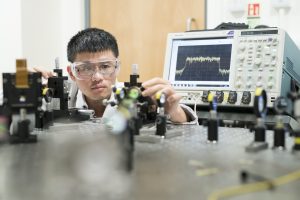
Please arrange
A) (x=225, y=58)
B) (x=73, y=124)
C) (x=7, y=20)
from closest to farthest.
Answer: (x=73, y=124) < (x=225, y=58) < (x=7, y=20)

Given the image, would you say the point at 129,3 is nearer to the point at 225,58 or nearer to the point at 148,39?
the point at 148,39

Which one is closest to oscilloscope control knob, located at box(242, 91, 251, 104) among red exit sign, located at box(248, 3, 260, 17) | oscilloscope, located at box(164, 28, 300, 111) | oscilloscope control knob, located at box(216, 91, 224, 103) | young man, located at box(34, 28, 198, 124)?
oscilloscope, located at box(164, 28, 300, 111)

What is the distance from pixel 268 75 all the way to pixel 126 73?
1.70 metres

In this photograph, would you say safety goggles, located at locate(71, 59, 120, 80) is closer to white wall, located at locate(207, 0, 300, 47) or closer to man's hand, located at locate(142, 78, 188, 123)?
man's hand, located at locate(142, 78, 188, 123)

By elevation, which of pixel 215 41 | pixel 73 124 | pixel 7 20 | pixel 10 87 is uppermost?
pixel 7 20

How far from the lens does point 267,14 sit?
264 centimetres

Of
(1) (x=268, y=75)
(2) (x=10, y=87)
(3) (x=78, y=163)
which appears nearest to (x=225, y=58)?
(1) (x=268, y=75)

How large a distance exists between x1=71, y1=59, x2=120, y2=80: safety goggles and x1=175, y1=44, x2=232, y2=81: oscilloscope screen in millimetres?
487

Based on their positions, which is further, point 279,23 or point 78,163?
point 279,23

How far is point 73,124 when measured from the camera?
1.42 metres

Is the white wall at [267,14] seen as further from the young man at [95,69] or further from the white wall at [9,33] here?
the white wall at [9,33]

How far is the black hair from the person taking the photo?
1.88 m

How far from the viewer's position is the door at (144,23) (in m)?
3.14

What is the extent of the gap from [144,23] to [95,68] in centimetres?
164
